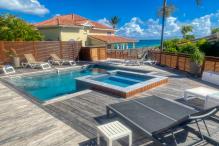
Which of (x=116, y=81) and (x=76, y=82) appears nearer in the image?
(x=76, y=82)

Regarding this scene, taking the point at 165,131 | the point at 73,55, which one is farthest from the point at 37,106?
the point at 73,55

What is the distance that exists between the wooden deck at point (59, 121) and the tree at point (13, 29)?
13780 mm

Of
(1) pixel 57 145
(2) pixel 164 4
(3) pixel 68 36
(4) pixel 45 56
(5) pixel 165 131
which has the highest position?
(2) pixel 164 4

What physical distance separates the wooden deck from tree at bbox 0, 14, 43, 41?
13.8 m

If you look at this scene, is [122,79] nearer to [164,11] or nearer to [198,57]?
[198,57]

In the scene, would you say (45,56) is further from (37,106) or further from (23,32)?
(37,106)

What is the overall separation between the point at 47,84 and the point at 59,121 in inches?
248

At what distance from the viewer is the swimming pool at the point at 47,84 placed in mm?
9242

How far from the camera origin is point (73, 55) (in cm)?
1716

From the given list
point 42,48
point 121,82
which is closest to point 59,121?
point 121,82

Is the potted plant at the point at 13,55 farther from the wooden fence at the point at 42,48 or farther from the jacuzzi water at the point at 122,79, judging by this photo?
the jacuzzi water at the point at 122,79

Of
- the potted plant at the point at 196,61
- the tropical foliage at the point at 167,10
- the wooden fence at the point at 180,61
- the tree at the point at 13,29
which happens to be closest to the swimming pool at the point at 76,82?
the potted plant at the point at 196,61

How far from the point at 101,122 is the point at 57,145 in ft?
4.27

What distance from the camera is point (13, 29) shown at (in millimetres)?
19516
